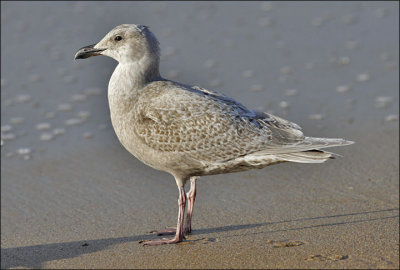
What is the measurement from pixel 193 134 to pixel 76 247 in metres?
1.52

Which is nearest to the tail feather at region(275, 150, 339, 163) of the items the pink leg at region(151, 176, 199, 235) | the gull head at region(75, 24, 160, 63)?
the pink leg at region(151, 176, 199, 235)

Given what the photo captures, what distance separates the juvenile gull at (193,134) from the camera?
6184 mm

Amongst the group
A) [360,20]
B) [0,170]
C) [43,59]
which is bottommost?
[0,170]

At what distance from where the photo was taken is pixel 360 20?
1354 cm

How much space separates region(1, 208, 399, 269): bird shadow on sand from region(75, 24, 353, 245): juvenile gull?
1.25 feet

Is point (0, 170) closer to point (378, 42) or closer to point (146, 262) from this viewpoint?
point (146, 262)

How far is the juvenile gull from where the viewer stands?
6.18 m

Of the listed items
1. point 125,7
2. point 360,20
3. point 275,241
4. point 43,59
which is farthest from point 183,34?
point 275,241

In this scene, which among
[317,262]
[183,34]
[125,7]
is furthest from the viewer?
[125,7]

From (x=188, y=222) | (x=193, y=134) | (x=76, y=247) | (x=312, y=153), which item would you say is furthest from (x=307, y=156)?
(x=76, y=247)

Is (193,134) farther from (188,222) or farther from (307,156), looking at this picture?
(307,156)

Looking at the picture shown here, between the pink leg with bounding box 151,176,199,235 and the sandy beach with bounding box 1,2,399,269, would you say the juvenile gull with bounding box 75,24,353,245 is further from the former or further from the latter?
the sandy beach with bounding box 1,2,399,269

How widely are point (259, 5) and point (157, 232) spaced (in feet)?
29.5

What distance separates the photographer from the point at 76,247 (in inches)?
248
